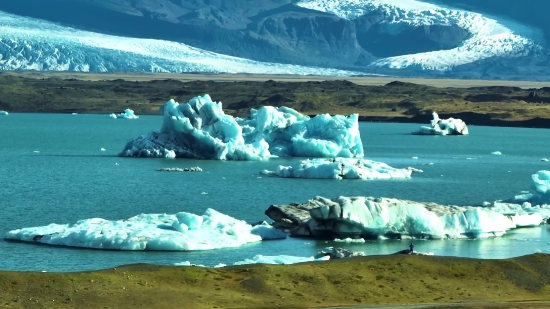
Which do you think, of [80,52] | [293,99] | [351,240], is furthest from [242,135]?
[80,52]

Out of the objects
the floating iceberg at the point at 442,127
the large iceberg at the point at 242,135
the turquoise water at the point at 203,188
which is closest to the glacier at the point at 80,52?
the turquoise water at the point at 203,188

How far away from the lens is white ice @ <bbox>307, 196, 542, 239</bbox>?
31328mm

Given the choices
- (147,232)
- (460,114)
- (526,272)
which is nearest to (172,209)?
(147,232)

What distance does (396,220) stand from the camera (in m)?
32.1

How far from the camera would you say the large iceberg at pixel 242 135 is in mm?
57812

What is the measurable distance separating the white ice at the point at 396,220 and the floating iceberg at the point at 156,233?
57.0 inches

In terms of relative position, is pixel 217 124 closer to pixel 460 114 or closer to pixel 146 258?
pixel 146 258

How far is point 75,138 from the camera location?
7988 centimetres

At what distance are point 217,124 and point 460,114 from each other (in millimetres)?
60219

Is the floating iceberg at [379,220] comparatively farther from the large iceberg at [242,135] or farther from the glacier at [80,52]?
the glacier at [80,52]

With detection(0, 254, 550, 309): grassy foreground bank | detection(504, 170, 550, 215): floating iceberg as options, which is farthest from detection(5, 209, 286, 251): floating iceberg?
detection(504, 170, 550, 215): floating iceberg

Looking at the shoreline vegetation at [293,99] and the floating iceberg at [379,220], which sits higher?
the floating iceberg at [379,220]

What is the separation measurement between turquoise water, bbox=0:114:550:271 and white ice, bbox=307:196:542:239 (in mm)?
534

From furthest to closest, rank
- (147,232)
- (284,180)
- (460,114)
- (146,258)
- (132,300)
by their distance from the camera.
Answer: (460,114)
(284,180)
(147,232)
(146,258)
(132,300)
